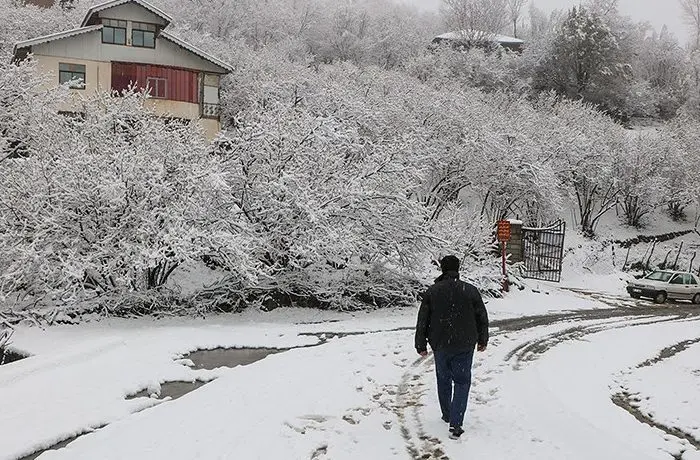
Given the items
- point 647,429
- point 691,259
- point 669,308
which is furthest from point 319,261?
point 691,259

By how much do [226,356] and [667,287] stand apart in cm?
2127

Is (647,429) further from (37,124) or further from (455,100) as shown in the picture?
(455,100)

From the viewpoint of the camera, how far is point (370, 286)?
19.9 meters

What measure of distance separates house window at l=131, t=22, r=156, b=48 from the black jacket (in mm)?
29619

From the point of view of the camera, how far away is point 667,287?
27203 mm

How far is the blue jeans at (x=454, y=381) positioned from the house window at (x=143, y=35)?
2997cm

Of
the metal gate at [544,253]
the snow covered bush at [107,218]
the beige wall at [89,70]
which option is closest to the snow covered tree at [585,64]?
the metal gate at [544,253]

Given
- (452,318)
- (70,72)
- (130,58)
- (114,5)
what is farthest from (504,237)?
(70,72)

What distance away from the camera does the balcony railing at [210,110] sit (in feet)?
113

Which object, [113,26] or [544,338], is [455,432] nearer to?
[544,338]

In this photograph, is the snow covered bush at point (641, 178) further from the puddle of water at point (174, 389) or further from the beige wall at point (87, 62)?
the puddle of water at point (174, 389)

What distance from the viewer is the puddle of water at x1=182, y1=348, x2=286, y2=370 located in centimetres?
1180

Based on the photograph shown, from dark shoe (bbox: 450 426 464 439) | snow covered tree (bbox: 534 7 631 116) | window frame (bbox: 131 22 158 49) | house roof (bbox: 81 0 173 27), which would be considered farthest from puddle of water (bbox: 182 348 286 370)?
snow covered tree (bbox: 534 7 631 116)

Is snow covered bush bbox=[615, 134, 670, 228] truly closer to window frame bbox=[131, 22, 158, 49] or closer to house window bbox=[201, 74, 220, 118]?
house window bbox=[201, 74, 220, 118]
